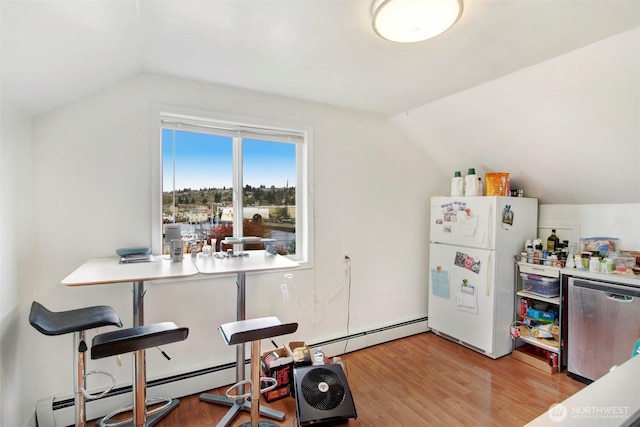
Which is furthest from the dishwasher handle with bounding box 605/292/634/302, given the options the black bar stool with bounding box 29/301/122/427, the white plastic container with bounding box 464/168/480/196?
the black bar stool with bounding box 29/301/122/427

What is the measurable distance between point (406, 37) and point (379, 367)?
2371 millimetres

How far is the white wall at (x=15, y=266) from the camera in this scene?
148 cm

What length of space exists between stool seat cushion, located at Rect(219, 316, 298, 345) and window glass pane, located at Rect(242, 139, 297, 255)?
99 cm

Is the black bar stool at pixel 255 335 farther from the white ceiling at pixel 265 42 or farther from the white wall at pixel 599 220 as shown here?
the white wall at pixel 599 220

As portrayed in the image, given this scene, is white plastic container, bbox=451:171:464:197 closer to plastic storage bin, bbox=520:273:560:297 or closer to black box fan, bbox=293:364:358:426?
plastic storage bin, bbox=520:273:560:297

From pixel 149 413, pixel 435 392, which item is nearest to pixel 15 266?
pixel 149 413

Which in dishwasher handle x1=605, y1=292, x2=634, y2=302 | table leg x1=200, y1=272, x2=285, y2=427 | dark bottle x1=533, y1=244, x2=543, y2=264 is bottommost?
table leg x1=200, y1=272, x2=285, y2=427

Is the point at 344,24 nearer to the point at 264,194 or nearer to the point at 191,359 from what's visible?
the point at 264,194

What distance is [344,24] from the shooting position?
Result: 57.4 inches

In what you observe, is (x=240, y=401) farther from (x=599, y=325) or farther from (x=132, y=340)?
(x=599, y=325)

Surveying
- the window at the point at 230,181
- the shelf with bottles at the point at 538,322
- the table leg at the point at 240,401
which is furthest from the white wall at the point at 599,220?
the table leg at the point at 240,401

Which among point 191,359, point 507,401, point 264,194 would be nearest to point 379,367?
point 507,401

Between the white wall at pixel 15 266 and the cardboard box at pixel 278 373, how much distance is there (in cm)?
133

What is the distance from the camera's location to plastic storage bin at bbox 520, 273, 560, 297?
252 centimetres
